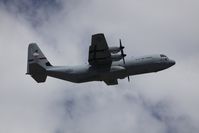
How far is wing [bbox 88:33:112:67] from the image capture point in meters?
49.6

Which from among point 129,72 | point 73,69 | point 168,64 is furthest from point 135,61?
point 73,69

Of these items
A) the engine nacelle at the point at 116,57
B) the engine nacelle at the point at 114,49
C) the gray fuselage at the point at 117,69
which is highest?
the engine nacelle at the point at 114,49

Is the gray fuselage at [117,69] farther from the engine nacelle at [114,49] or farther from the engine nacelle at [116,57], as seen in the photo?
the engine nacelle at [114,49]

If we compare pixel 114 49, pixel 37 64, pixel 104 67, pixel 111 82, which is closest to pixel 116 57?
pixel 114 49

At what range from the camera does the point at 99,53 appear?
51.5 m

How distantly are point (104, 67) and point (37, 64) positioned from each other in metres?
9.62

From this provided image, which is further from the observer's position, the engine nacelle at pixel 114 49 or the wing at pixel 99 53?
the engine nacelle at pixel 114 49

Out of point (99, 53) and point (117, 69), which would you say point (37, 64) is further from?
point (117, 69)

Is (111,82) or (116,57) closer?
(116,57)

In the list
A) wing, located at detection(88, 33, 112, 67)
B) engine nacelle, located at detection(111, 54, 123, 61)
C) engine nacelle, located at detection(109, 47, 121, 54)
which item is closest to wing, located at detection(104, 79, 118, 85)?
wing, located at detection(88, 33, 112, 67)

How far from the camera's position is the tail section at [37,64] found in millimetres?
54375

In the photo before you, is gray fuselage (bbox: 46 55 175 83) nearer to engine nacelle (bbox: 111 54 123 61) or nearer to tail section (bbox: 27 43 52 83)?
engine nacelle (bbox: 111 54 123 61)

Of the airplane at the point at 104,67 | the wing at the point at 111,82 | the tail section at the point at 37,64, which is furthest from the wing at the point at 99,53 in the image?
the tail section at the point at 37,64

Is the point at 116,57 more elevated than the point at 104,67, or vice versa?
the point at 116,57
